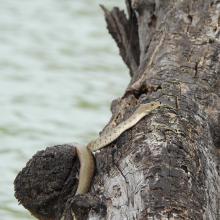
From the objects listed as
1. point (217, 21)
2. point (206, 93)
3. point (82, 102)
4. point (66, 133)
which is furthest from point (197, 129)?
point (82, 102)

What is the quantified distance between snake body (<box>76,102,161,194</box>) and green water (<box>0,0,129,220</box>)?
6.50ft

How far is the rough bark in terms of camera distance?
3.39 m

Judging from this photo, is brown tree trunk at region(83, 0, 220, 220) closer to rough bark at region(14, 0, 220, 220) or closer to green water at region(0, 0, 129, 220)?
rough bark at region(14, 0, 220, 220)

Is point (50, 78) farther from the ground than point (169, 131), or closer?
farther from the ground

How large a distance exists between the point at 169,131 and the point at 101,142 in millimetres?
332

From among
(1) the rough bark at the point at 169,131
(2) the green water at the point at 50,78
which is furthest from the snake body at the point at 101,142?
(2) the green water at the point at 50,78

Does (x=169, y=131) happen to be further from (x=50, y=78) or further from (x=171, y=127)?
(x=50, y=78)

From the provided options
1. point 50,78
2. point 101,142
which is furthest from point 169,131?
point 50,78

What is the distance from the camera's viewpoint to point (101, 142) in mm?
3961

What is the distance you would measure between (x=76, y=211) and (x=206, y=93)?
3.59ft

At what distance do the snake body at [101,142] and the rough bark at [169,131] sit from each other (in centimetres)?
3

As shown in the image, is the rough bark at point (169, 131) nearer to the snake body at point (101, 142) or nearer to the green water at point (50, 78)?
the snake body at point (101, 142)

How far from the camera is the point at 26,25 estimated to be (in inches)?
389

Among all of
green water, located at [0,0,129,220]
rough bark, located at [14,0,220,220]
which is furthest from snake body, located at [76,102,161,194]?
green water, located at [0,0,129,220]
